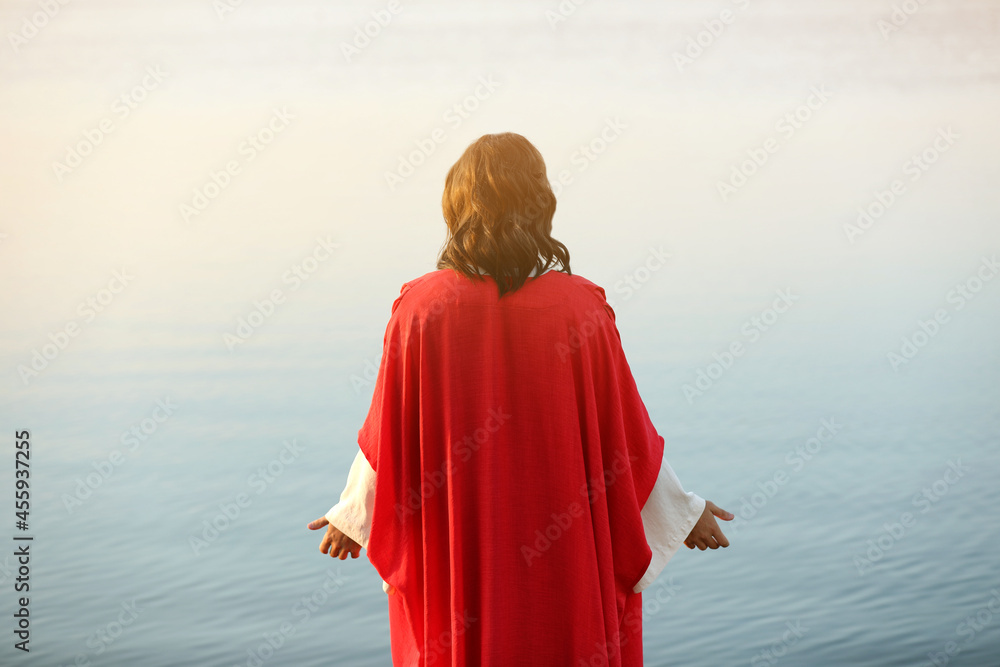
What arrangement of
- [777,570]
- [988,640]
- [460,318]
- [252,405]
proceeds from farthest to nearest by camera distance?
[252,405], [777,570], [988,640], [460,318]

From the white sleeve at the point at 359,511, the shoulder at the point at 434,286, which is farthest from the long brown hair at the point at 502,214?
the white sleeve at the point at 359,511

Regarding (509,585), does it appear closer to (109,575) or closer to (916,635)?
(916,635)

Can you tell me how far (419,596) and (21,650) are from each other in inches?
82.6

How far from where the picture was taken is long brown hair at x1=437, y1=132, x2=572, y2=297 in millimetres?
1492

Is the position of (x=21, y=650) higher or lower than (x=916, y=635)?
higher

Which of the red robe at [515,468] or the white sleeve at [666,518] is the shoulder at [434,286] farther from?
the white sleeve at [666,518]

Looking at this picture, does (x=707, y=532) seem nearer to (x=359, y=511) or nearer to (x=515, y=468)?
(x=515, y=468)

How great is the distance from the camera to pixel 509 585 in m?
1.52

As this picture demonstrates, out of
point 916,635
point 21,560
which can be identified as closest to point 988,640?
point 916,635

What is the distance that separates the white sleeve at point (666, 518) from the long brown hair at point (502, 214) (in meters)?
0.45

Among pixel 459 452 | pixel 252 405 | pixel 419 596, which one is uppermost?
pixel 252 405

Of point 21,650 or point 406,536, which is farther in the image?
point 21,650

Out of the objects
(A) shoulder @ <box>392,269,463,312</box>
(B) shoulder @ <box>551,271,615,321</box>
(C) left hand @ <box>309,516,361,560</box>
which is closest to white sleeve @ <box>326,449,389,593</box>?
(C) left hand @ <box>309,516,361,560</box>

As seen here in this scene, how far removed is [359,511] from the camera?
1590mm
